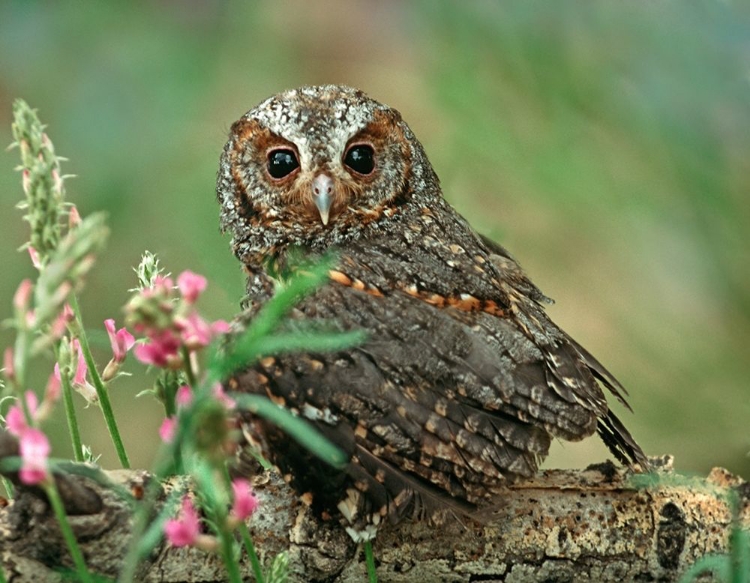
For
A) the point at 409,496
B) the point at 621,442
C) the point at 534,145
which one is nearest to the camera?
the point at 409,496

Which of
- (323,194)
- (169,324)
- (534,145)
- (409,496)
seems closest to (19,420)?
(169,324)

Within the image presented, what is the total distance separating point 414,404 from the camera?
1.49 metres

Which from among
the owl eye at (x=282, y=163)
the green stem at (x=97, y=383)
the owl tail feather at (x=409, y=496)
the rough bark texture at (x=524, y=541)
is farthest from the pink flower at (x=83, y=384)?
the owl eye at (x=282, y=163)

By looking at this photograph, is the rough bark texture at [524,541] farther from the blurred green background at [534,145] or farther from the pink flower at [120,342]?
the blurred green background at [534,145]

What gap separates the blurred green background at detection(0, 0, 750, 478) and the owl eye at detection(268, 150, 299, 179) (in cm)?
22

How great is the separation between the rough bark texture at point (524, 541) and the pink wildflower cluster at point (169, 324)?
615 mm

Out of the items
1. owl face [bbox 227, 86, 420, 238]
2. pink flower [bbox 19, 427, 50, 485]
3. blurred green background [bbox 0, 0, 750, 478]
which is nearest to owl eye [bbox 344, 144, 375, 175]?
owl face [bbox 227, 86, 420, 238]

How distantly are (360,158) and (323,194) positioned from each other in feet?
0.46

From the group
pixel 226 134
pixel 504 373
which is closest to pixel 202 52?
pixel 226 134

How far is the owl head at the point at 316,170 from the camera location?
189cm

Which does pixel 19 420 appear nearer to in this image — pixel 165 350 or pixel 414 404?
pixel 165 350

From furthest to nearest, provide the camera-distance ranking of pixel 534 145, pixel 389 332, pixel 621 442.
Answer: pixel 534 145, pixel 621 442, pixel 389 332

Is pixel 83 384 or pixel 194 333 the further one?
pixel 83 384

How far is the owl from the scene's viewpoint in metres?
1.45
